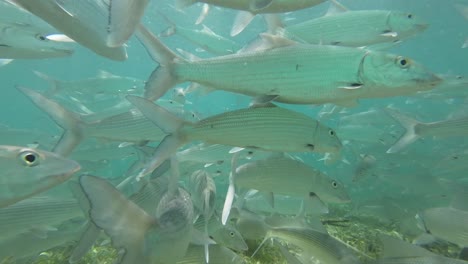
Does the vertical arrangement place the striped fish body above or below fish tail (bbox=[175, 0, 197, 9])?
below

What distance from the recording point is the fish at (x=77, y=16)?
188 cm

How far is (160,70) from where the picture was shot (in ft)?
9.21

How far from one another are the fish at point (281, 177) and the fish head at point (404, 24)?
2372mm

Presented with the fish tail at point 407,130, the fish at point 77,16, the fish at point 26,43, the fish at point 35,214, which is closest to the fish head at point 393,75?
the fish at point 77,16

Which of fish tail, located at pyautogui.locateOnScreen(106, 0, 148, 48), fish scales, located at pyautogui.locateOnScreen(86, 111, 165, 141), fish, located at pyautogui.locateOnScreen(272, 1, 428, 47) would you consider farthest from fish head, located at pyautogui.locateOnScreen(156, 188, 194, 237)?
fish, located at pyautogui.locateOnScreen(272, 1, 428, 47)

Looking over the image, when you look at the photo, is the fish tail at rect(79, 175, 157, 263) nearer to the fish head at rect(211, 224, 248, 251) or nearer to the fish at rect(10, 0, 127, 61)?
the fish at rect(10, 0, 127, 61)

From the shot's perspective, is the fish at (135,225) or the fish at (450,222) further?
the fish at (450,222)

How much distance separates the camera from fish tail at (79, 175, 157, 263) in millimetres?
2018

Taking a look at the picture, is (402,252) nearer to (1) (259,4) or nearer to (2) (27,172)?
(1) (259,4)

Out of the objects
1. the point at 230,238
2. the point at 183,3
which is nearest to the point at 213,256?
the point at 230,238

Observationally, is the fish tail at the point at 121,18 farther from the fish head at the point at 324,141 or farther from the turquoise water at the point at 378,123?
the fish head at the point at 324,141

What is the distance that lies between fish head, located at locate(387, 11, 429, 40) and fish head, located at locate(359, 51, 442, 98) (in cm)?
246

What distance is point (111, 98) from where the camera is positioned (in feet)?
53.1

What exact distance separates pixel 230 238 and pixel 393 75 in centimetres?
234
